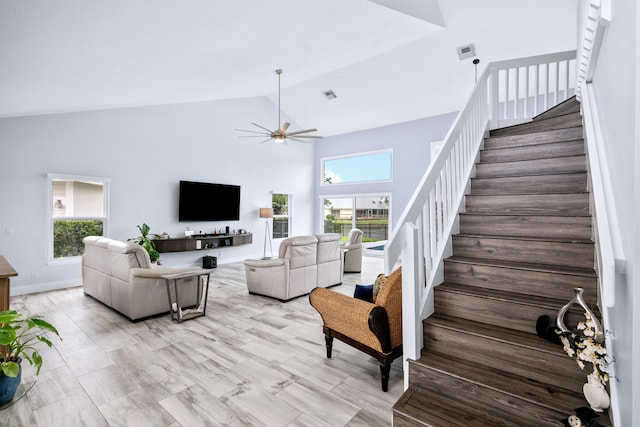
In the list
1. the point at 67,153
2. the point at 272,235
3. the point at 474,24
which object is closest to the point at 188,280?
the point at 67,153

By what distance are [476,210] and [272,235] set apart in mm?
6660

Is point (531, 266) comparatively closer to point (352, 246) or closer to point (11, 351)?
point (11, 351)

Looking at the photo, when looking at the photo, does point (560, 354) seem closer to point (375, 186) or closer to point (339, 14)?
point (339, 14)

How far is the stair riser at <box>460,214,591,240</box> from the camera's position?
2.28 metres

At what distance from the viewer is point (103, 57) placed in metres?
2.92

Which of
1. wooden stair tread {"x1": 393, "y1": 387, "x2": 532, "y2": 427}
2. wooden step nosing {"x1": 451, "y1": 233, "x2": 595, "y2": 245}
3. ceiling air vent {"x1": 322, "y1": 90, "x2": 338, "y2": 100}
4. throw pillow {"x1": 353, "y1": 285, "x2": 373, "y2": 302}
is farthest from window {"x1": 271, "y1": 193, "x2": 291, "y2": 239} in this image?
wooden stair tread {"x1": 393, "y1": 387, "x2": 532, "y2": 427}

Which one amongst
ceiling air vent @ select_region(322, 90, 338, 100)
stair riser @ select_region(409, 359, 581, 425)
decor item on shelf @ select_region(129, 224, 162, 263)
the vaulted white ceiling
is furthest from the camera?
ceiling air vent @ select_region(322, 90, 338, 100)

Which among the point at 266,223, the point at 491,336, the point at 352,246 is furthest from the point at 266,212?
the point at 491,336

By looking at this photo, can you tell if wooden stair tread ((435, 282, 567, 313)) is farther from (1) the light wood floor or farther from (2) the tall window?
(2) the tall window

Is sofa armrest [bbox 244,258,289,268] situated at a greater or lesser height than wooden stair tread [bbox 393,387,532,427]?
greater

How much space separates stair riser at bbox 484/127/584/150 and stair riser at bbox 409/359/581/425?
2.55 metres

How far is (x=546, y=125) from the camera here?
3.43 meters

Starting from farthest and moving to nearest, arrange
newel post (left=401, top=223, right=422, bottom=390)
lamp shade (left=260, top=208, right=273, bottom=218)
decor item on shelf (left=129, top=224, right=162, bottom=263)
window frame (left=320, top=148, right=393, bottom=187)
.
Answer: window frame (left=320, top=148, right=393, bottom=187) < lamp shade (left=260, top=208, right=273, bottom=218) < decor item on shelf (left=129, top=224, right=162, bottom=263) < newel post (left=401, top=223, right=422, bottom=390)

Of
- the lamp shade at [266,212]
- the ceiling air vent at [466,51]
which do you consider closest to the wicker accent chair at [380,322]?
the ceiling air vent at [466,51]
